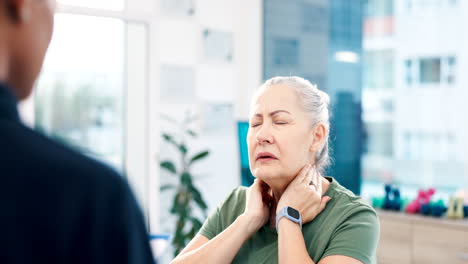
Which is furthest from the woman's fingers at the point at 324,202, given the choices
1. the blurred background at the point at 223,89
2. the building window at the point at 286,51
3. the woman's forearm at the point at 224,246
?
the building window at the point at 286,51

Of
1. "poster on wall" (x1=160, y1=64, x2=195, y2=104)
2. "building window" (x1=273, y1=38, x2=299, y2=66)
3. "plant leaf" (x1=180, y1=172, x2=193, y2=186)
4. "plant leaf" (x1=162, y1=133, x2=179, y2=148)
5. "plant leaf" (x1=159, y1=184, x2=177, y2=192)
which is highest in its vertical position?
"building window" (x1=273, y1=38, x2=299, y2=66)

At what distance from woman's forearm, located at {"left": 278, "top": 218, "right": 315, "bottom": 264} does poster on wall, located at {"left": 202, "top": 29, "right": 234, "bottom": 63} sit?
3341 millimetres

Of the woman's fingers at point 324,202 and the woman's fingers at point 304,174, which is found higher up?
the woman's fingers at point 304,174

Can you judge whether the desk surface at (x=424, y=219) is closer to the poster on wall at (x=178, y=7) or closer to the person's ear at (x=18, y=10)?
the poster on wall at (x=178, y=7)

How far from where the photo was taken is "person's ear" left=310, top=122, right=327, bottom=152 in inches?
67.3

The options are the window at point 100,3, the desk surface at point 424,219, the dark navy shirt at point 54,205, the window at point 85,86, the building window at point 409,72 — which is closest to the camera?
the dark navy shirt at point 54,205

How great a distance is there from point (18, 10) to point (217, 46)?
433cm

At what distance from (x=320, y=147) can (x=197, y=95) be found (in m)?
2.96


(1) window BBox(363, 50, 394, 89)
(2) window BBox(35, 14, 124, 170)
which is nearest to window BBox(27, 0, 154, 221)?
(2) window BBox(35, 14, 124, 170)

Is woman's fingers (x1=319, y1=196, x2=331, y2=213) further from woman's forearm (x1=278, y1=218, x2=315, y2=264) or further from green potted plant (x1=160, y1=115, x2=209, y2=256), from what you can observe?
green potted plant (x1=160, y1=115, x2=209, y2=256)

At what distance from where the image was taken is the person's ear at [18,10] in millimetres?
482

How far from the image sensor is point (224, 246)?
1.53 meters

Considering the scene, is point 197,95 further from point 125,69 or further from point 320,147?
point 320,147

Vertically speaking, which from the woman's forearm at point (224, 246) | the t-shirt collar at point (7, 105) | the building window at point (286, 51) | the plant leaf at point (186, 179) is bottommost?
the plant leaf at point (186, 179)
